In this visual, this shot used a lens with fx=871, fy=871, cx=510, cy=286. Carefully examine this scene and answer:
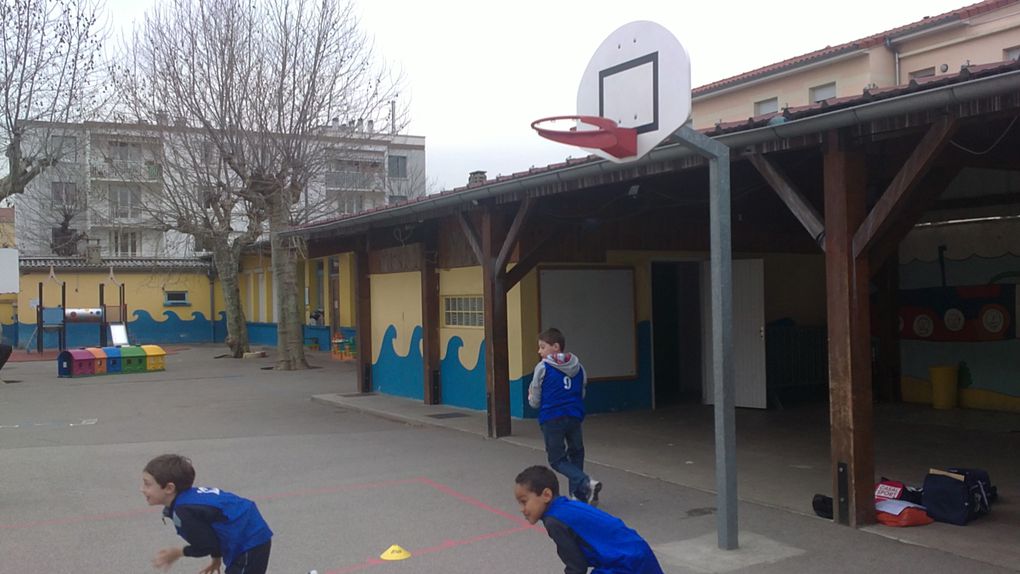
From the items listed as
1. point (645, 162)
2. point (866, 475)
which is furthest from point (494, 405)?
point (866, 475)

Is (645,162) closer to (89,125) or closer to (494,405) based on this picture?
(494,405)

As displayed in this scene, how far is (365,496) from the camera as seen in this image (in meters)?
8.36

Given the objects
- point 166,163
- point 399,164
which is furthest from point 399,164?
point 166,163

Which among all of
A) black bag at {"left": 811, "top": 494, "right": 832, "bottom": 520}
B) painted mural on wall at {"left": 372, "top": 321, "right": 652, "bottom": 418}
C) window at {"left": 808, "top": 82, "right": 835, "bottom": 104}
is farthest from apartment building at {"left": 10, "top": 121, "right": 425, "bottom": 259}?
black bag at {"left": 811, "top": 494, "right": 832, "bottom": 520}

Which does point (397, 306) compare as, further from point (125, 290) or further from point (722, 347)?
point (125, 290)

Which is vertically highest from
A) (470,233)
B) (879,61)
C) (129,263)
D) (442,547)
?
(879,61)

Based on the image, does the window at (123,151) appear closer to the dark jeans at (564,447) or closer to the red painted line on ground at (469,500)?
the red painted line on ground at (469,500)

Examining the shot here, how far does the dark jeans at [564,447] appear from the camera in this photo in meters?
7.31

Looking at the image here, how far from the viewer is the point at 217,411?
50.3 feet

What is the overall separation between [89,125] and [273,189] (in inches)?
254

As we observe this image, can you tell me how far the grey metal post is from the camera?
20.6ft

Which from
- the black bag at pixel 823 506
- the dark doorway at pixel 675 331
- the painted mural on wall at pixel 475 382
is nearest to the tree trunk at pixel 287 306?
the painted mural on wall at pixel 475 382

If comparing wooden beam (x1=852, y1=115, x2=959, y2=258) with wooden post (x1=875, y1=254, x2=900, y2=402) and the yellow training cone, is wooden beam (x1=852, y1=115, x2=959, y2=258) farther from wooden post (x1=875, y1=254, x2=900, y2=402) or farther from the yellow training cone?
wooden post (x1=875, y1=254, x2=900, y2=402)

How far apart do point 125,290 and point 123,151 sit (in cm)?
1105
